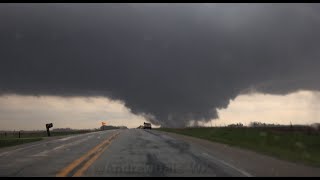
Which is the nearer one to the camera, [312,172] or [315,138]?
[312,172]

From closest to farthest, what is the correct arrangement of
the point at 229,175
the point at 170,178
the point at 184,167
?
the point at 170,178 → the point at 229,175 → the point at 184,167

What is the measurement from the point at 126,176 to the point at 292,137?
23936 mm

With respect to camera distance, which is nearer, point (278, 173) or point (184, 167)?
point (278, 173)

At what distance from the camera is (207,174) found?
14234 millimetres

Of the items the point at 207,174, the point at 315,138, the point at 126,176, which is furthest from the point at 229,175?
the point at 315,138

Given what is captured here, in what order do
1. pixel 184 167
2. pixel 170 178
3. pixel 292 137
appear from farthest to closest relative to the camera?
pixel 292 137 < pixel 184 167 < pixel 170 178

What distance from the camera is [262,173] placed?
1481 centimetres

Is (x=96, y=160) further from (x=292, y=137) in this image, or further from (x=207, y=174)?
(x=292, y=137)

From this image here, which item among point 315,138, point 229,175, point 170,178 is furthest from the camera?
point 315,138

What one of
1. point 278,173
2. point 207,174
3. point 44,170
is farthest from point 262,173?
point 44,170

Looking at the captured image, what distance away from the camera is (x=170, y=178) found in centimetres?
1308

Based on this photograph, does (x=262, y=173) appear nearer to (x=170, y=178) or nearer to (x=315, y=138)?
(x=170, y=178)

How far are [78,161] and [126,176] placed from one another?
5.44 metres

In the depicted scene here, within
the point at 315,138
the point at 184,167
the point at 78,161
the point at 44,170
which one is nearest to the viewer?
the point at 44,170
